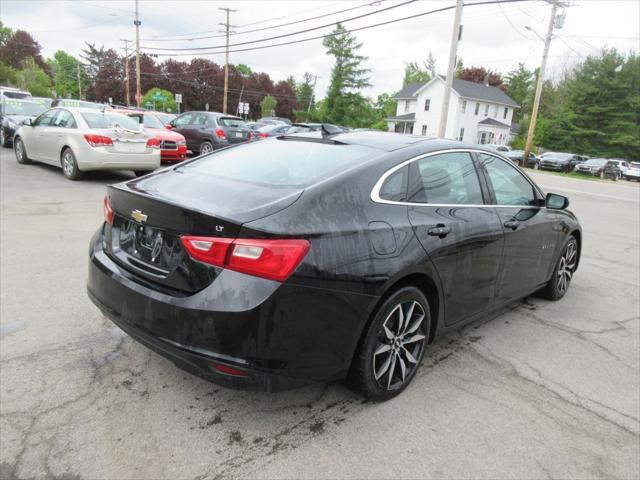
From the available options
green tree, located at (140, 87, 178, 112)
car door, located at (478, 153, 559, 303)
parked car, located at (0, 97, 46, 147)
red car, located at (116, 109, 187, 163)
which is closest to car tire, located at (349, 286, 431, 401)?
car door, located at (478, 153, 559, 303)

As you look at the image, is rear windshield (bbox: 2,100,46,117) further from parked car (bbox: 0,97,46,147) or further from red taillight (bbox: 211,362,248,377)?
red taillight (bbox: 211,362,248,377)

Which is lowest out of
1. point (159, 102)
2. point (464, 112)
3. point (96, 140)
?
point (96, 140)

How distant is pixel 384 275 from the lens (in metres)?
2.59

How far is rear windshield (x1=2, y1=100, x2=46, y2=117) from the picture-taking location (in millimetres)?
15758

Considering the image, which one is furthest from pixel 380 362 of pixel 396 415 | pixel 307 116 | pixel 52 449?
pixel 307 116

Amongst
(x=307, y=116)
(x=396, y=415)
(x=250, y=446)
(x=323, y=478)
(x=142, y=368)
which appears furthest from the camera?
(x=307, y=116)

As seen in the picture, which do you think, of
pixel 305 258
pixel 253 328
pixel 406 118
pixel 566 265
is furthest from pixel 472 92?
pixel 253 328

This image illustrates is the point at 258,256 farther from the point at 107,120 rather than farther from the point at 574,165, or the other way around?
the point at 574,165

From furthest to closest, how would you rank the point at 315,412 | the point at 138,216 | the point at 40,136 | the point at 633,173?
→ the point at 633,173, the point at 40,136, the point at 315,412, the point at 138,216

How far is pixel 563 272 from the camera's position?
5043 millimetres

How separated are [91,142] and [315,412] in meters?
8.70

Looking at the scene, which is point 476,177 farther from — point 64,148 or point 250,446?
point 64,148

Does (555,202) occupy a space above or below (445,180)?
below

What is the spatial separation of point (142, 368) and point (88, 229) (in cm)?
406
